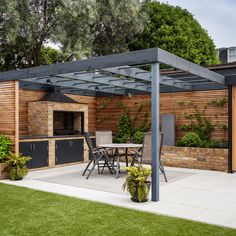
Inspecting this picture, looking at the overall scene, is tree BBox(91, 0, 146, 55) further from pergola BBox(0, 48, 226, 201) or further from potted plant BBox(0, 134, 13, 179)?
potted plant BBox(0, 134, 13, 179)

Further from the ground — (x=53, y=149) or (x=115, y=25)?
(x=115, y=25)

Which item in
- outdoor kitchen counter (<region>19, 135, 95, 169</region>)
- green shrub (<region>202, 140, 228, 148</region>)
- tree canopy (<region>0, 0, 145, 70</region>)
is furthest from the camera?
tree canopy (<region>0, 0, 145, 70</region>)

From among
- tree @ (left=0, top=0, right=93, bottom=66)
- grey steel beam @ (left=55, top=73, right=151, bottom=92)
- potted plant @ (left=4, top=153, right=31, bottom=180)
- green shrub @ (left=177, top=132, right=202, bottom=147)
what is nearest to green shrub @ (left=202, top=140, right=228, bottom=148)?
green shrub @ (left=177, top=132, right=202, bottom=147)

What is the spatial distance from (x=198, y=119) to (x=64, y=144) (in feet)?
15.3

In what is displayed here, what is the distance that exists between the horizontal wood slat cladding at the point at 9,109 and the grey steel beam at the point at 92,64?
0.26m

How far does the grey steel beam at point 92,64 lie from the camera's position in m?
5.94

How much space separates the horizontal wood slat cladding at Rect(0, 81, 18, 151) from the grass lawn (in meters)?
3.09

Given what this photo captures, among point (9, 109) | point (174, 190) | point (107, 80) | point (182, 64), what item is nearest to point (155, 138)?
point (174, 190)

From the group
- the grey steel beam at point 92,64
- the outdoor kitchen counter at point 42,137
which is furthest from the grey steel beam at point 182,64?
the outdoor kitchen counter at point 42,137

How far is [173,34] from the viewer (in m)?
20.7

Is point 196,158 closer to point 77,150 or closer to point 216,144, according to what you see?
point 216,144

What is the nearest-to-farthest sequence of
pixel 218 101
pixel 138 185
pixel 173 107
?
1. pixel 138 185
2. pixel 218 101
3. pixel 173 107

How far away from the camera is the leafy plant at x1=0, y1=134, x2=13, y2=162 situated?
8056 millimetres

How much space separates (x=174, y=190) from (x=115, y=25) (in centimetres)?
1407
